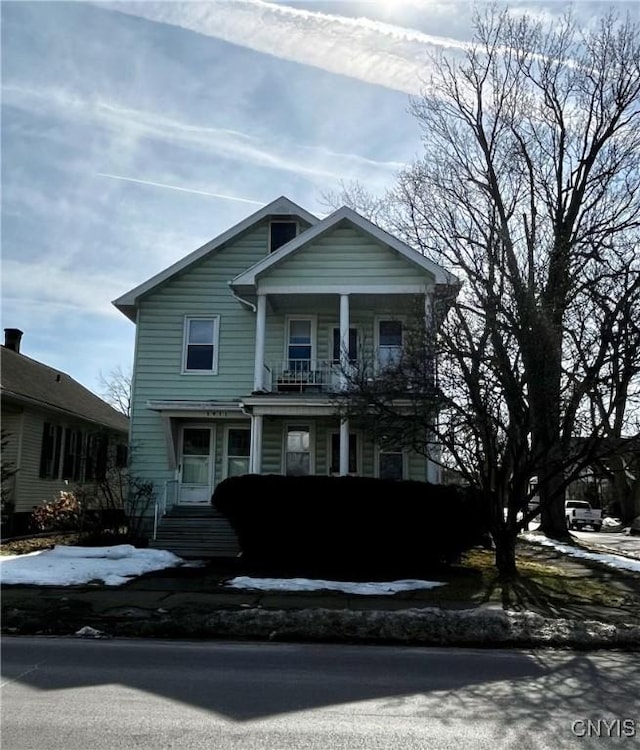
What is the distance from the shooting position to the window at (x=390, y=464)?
18625mm

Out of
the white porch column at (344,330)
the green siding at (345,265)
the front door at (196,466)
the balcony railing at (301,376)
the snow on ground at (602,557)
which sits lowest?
the snow on ground at (602,557)

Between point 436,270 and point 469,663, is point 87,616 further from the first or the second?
point 436,270

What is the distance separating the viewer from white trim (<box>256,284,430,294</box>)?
1767cm

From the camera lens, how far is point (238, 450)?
63.2ft

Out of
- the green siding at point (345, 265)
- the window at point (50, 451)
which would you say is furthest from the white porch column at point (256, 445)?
the window at point (50, 451)

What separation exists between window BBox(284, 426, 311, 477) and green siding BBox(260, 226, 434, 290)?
4.14m

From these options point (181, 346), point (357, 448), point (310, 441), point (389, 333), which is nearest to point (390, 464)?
point (357, 448)

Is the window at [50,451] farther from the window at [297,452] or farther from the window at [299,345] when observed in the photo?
the window at [299,345]

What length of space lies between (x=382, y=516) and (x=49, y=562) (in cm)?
673

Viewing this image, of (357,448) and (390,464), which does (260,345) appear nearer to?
(357,448)

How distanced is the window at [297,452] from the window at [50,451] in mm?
8278

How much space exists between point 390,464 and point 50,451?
11.2m

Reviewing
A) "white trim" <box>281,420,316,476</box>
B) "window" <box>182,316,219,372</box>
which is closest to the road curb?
"white trim" <box>281,420,316,476</box>

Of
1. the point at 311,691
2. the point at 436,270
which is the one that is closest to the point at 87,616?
the point at 311,691
